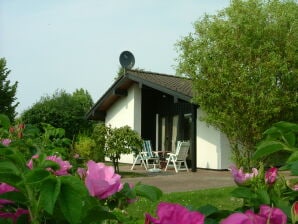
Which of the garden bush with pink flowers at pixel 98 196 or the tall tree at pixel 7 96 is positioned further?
the tall tree at pixel 7 96

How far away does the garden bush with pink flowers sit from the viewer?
0.74 metres

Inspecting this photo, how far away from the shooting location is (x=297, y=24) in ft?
43.7

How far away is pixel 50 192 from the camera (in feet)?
2.69

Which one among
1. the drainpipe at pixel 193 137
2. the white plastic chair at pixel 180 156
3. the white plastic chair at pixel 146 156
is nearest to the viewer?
the drainpipe at pixel 193 137

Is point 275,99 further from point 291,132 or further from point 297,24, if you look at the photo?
point 291,132

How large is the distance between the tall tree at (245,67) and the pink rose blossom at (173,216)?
1099cm

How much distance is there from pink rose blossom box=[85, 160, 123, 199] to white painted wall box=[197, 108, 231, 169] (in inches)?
582

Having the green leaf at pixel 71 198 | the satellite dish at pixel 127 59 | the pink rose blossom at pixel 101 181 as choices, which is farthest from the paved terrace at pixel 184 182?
the green leaf at pixel 71 198

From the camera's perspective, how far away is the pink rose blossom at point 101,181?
950mm

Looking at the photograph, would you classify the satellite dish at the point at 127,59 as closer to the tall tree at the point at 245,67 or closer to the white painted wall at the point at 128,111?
the white painted wall at the point at 128,111

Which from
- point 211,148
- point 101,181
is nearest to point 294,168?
point 101,181

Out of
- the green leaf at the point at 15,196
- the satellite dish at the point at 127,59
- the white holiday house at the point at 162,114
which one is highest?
the satellite dish at the point at 127,59

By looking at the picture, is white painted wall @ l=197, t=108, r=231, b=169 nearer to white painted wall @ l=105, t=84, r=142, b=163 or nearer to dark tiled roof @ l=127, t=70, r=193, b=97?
dark tiled roof @ l=127, t=70, r=193, b=97

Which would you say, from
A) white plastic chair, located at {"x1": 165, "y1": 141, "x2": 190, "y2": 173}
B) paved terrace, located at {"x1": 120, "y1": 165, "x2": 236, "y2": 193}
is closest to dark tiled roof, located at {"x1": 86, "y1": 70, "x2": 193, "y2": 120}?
white plastic chair, located at {"x1": 165, "y1": 141, "x2": 190, "y2": 173}
